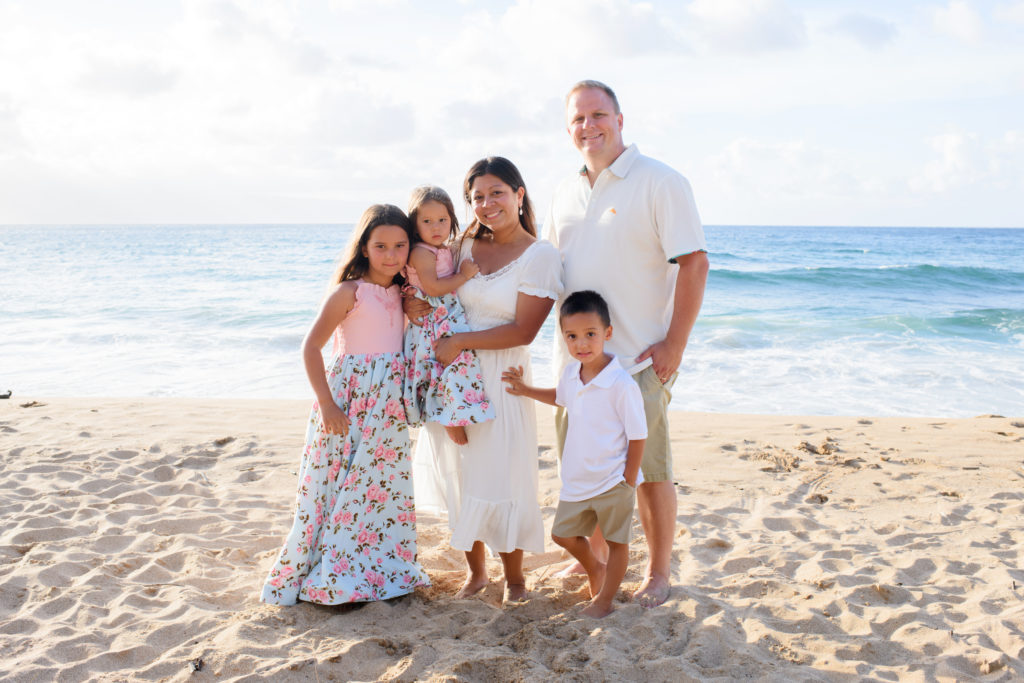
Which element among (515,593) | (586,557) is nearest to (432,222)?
(586,557)

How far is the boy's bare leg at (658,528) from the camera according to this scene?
3.43 m

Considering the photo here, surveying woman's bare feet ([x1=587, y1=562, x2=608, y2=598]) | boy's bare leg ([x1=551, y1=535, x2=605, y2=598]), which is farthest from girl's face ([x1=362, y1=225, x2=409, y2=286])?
woman's bare feet ([x1=587, y1=562, x2=608, y2=598])

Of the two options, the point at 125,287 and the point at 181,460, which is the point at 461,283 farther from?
the point at 125,287

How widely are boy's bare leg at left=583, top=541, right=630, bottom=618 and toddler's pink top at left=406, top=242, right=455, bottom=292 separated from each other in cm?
139

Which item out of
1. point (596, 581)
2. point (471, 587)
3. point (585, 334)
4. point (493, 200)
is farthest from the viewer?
point (471, 587)

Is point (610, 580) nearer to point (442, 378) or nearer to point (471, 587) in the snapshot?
point (471, 587)

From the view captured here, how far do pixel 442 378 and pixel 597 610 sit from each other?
1211 mm

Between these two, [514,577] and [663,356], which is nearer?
[663,356]

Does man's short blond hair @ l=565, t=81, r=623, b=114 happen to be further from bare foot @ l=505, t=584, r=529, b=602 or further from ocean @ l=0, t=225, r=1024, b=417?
ocean @ l=0, t=225, r=1024, b=417

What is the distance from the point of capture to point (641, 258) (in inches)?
130

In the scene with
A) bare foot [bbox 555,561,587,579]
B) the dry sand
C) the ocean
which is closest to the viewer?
the dry sand

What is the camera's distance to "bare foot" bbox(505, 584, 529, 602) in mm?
3465

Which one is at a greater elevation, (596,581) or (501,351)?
(501,351)

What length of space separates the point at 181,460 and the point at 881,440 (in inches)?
220
